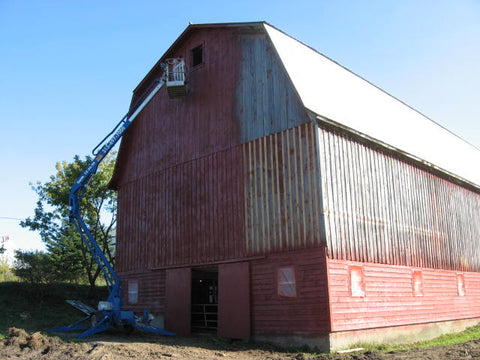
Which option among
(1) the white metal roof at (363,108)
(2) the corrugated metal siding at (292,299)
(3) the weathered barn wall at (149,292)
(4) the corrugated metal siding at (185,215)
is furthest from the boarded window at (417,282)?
(3) the weathered barn wall at (149,292)

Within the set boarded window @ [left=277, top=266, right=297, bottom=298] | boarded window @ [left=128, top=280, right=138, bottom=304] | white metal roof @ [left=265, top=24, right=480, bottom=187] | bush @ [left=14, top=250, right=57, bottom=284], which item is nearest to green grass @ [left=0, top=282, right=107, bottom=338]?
bush @ [left=14, top=250, right=57, bottom=284]

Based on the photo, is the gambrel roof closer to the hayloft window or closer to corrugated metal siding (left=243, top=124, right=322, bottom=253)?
the hayloft window

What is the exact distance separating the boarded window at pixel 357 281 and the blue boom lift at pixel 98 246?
638 cm

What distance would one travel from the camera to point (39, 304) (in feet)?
75.0

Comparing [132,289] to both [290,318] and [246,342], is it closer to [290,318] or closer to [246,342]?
[246,342]

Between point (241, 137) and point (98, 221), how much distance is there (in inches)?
677

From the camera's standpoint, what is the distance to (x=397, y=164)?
706 inches

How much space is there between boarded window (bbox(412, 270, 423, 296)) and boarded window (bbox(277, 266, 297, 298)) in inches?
226

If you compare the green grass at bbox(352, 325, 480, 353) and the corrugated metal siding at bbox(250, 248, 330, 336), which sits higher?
the corrugated metal siding at bbox(250, 248, 330, 336)

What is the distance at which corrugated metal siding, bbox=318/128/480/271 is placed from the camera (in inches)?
560

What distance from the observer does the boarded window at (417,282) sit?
16938 millimetres

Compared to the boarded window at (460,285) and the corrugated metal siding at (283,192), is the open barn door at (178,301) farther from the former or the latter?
the boarded window at (460,285)

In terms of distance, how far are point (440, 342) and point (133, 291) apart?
483 inches

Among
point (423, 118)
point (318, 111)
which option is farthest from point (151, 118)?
point (423, 118)
